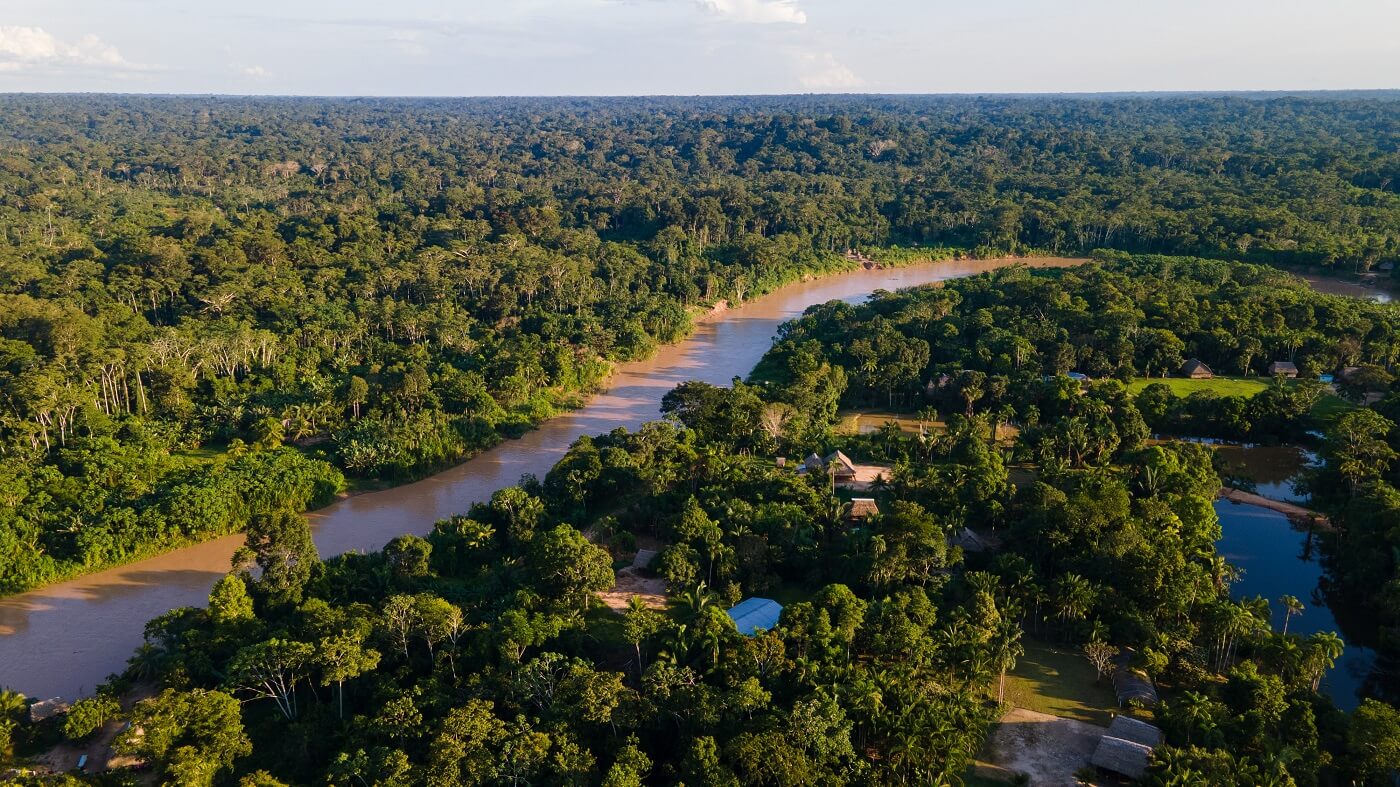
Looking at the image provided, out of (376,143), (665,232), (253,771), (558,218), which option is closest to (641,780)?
Answer: (253,771)

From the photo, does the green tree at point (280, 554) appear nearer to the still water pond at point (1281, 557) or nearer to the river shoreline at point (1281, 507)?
the still water pond at point (1281, 557)

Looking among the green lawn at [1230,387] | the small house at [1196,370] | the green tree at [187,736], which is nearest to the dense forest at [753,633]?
the green tree at [187,736]

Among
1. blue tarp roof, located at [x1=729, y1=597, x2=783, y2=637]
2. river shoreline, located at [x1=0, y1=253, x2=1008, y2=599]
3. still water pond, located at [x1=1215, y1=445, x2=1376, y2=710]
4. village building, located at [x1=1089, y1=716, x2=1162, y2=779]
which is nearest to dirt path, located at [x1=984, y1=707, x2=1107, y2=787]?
village building, located at [x1=1089, y1=716, x2=1162, y2=779]

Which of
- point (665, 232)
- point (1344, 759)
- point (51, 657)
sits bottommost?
point (51, 657)

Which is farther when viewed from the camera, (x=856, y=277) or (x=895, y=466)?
(x=856, y=277)

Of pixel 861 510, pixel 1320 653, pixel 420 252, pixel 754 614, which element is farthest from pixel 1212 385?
pixel 420 252

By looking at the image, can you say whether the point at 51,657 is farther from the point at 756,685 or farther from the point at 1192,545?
the point at 1192,545

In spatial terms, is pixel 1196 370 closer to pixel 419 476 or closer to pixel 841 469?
pixel 841 469
